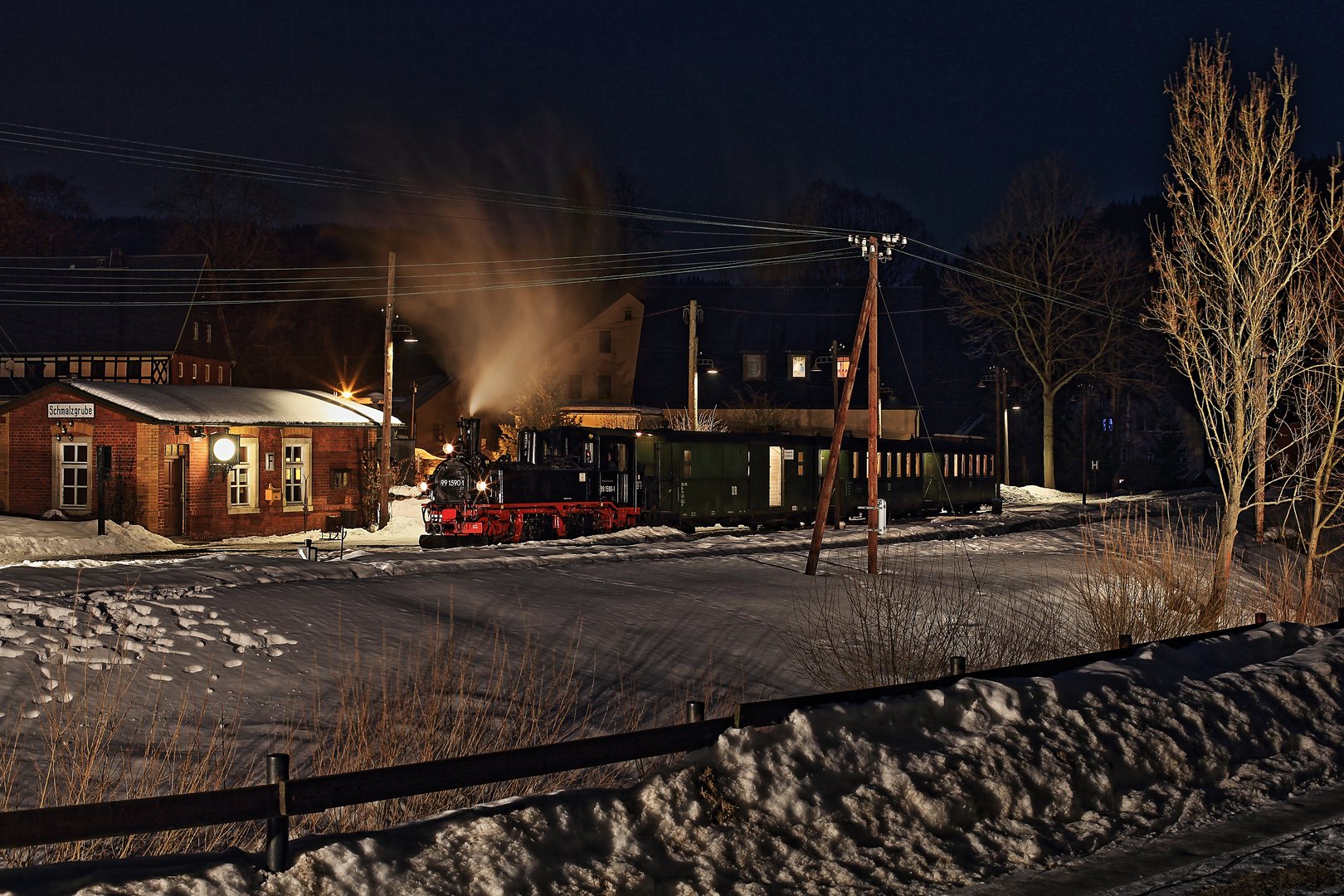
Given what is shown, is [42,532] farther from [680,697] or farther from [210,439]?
[680,697]

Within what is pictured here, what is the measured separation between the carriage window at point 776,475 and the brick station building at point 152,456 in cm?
1300

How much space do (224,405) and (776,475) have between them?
50.1 feet

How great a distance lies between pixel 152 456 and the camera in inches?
1087

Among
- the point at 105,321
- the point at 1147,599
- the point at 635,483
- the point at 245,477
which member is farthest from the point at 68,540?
the point at 105,321

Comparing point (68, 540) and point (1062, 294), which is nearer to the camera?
point (68, 540)

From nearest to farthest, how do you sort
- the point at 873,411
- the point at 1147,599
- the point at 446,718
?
the point at 446,718 < the point at 1147,599 < the point at 873,411

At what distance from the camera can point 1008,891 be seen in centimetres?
573

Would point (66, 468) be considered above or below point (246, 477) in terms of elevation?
above

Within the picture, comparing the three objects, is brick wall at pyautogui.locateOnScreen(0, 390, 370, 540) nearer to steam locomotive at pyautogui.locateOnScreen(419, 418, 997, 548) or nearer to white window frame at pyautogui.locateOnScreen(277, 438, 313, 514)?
white window frame at pyautogui.locateOnScreen(277, 438, 313, 514)

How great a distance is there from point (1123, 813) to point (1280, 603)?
9.01 m

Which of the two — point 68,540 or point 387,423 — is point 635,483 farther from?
point 68,540

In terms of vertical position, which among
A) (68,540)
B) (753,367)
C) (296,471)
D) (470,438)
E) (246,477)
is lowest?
(68,540)

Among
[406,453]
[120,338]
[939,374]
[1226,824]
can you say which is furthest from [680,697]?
[939,374]

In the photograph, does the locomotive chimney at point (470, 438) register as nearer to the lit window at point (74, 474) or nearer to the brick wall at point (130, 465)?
the brick wall at point (130, 465)
